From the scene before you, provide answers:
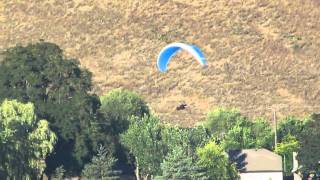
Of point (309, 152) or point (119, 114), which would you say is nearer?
point (309, 152)

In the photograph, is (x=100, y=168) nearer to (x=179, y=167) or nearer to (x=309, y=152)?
(x=179, y=167)

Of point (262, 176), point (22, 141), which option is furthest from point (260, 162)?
point (22, 141)

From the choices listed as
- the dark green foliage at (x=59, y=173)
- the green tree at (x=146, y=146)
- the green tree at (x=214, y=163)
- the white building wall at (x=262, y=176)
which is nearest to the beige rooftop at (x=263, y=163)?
the white building wall at (x=262, y=176)

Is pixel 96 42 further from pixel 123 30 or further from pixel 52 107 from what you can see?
pixel 52 107

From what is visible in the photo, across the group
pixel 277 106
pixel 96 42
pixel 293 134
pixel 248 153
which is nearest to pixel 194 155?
pixel 248 153

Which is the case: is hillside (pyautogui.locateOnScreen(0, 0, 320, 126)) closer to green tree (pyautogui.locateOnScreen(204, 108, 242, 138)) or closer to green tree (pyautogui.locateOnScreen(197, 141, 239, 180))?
green tree (pyautogui.locateOnScreen(204, 108, 242, 138))

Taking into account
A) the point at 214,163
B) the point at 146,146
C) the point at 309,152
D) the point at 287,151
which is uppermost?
the point at 287,151
